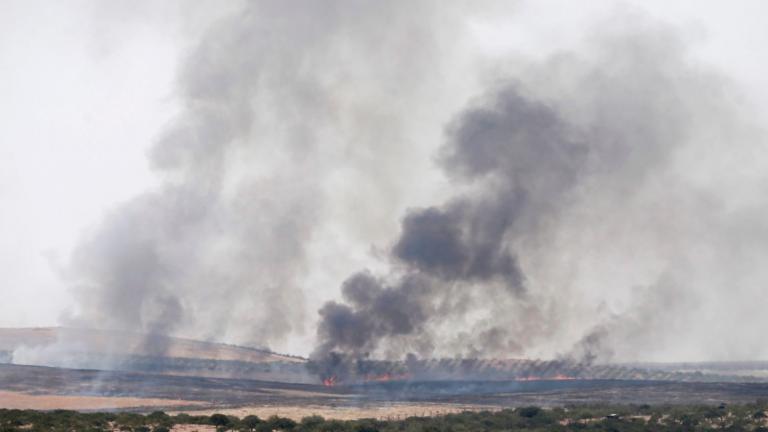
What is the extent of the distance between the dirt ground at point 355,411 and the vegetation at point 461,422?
704 cm

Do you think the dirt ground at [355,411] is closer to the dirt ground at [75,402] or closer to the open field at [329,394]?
the open field at [329,394]

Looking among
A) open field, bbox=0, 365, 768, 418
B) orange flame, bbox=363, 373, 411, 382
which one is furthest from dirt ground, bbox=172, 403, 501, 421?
orange flame, bbox=363, 373, 411, 382

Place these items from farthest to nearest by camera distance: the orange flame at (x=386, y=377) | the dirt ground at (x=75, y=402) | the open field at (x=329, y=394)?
1. the orange flame at (x=386, y=377)
2. the open field at (x=329, y=394)
3. the dirt ground at (x=75, y=402)

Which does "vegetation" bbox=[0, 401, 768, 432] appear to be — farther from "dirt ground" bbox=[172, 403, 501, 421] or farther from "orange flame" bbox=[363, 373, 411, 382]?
"orange flame" bbox=[363, 373, 411, 382]

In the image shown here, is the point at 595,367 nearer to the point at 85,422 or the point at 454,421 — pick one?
the point at 454,421

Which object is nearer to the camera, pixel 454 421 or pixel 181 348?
pixel 454 421

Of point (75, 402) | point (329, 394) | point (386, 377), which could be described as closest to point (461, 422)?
point (329, 394)

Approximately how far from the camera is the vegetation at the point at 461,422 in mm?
61531

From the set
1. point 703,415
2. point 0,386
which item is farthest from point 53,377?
point 703,415

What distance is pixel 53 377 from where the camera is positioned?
114 m

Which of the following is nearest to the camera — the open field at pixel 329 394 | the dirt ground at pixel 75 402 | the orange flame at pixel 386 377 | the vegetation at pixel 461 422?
the vegetation at pixel 461 422

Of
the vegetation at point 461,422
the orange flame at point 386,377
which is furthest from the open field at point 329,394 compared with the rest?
the vegetation at point 461,422

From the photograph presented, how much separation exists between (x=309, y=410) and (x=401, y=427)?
22.1m

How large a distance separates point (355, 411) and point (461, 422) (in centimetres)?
1776
